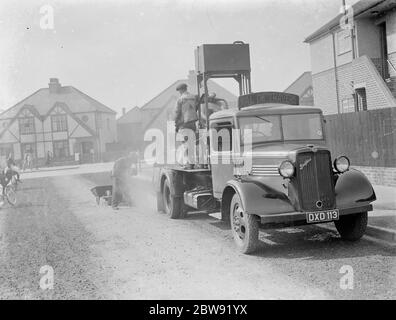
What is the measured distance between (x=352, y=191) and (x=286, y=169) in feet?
3.55

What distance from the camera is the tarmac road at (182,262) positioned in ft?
15.7

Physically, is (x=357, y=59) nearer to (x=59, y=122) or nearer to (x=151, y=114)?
(x=59, y=122)

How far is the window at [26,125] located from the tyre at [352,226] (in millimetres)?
51576

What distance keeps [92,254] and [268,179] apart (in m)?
2.81

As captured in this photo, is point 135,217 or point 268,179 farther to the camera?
point 135,217

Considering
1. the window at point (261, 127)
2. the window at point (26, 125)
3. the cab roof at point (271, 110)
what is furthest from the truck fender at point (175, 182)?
the window at point (26, 125)

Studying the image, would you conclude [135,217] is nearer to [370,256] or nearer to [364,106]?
[370,256]

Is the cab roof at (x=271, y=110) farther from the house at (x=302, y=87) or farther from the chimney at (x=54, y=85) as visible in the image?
the chimney at (x=54, y=85)

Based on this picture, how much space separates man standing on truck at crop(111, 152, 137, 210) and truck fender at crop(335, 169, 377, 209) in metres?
6.60

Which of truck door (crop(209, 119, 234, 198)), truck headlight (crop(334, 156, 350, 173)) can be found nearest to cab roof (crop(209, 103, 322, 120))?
truck door (crop(209, 119, 234, 198))
